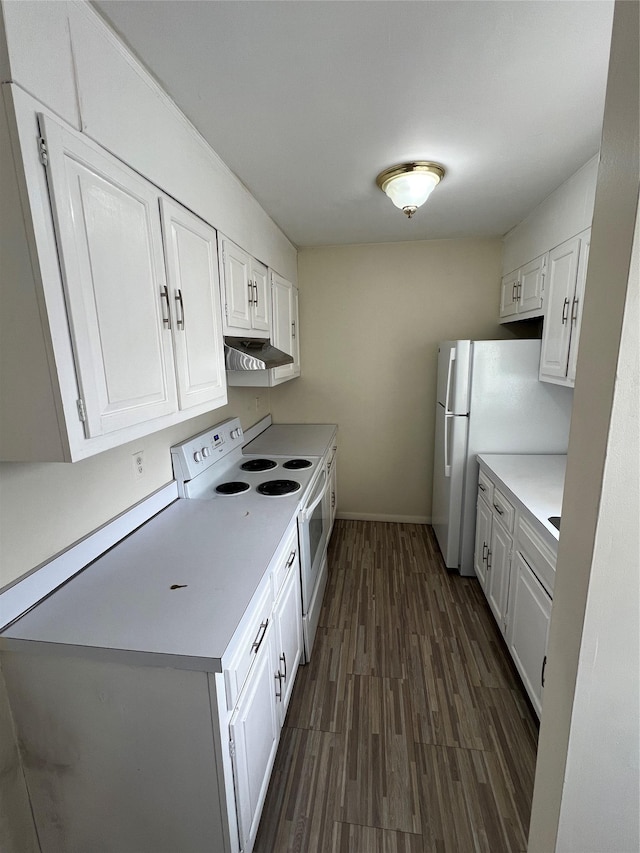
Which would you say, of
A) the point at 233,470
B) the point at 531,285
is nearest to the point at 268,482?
the point at 233,470

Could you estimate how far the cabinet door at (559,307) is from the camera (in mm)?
2006

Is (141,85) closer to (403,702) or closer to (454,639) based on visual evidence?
(403,702)

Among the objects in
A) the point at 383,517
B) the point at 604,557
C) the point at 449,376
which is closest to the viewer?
the point at 604,557

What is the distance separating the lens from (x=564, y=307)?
2.07m

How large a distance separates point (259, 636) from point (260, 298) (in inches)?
71.5

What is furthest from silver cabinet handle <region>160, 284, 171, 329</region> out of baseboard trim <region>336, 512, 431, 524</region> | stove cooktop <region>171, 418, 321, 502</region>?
baseboard trim <region>336, 512, 431, 524</region>

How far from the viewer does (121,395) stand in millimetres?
1100

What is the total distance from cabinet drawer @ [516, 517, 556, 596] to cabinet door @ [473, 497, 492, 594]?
0.52m

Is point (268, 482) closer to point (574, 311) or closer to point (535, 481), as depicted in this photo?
point (535, 481)

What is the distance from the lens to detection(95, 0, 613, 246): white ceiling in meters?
1.01

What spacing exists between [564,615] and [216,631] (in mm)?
833

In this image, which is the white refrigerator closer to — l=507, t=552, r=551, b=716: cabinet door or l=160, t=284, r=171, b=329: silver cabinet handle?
l=507, t=552, r=551, b=716: cabinet door

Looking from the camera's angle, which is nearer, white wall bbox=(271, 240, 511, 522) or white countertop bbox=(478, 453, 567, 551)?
white countertop bbox=(478, 453, 567, 551)

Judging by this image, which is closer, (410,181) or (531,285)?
(410,181)
